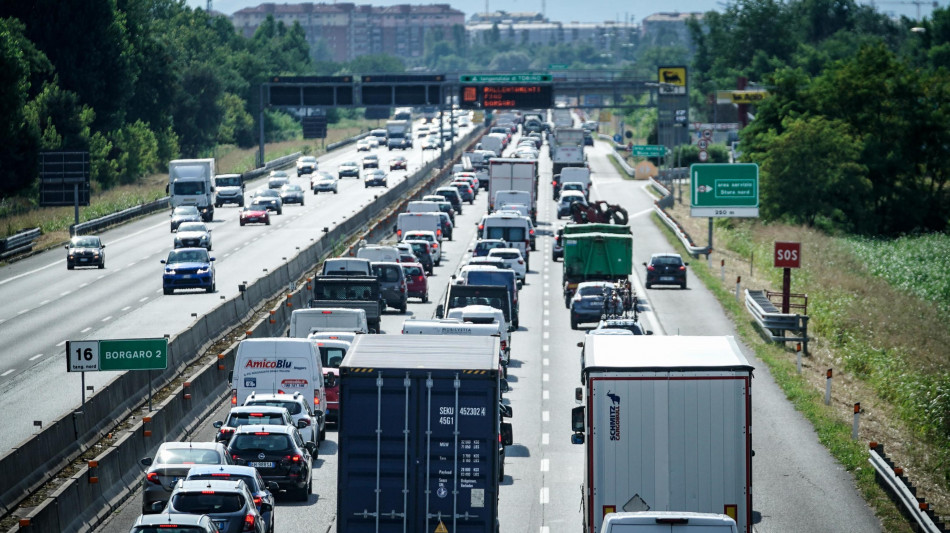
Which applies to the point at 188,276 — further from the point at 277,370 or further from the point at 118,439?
the point at 118,439

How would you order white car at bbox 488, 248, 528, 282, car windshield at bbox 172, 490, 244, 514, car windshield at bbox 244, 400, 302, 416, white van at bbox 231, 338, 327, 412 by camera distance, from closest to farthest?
1. car windshield at bbox 172, 490, 244, 514
2. car windshield at bbox 244, 400, 302, 416
3. white van at bbox 231, 338, 327, 412
4. white car at bbox 488, 248, 528, 282

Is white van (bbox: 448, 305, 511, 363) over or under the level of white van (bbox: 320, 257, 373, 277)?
under

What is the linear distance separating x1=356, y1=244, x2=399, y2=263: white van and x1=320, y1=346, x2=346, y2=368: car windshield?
18861 mm

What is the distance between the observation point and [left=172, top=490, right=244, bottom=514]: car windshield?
19.5 m

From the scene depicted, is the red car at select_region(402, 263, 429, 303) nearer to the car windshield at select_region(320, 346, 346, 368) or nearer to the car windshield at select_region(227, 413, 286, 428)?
the car windshield at select_region(320, 346, 346, 368)

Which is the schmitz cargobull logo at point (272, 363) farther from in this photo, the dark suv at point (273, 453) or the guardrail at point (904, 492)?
the guardrail at point (904, 492)

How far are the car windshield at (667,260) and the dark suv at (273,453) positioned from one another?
34510mm

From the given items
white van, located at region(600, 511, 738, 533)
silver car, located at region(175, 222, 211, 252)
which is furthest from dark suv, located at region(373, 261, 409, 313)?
white van, located at region(600, 511, 738, 533)

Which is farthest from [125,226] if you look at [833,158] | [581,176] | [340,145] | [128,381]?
[340,145]


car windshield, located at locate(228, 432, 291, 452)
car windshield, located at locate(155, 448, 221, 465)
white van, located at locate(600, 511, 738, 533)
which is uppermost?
white van, located at locate(600, 511, 738, 533)

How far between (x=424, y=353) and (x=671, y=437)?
10.9 ft

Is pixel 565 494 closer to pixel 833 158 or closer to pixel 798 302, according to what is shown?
pixel 798 302

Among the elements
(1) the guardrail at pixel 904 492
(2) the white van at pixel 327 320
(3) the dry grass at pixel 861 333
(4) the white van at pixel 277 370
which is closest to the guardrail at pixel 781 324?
(3) the dry grass at pixel 861 333

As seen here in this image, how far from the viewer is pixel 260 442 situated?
954 inches
